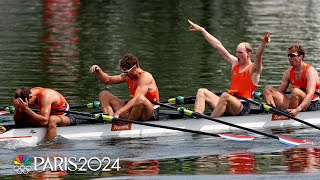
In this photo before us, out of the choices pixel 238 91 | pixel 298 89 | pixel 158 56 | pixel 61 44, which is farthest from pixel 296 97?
pixel 61 44

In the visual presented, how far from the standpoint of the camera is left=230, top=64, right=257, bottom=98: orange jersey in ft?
72.6

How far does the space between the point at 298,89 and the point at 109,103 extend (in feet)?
14.1

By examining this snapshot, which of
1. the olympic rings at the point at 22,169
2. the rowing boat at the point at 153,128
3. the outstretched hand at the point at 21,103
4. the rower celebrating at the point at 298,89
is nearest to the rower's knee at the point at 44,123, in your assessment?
the rowing boat at the point at 153,128

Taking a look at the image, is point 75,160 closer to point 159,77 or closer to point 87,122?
point 87,122

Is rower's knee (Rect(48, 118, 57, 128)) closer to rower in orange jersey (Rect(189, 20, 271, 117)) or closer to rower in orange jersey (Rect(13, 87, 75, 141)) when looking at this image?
rower in orange jersey (Rect(13, 87, 75, 141))

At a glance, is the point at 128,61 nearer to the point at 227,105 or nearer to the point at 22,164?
the point at 227,105

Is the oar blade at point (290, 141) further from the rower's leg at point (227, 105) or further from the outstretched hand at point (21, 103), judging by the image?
the outstretched hand at point (21, 103)

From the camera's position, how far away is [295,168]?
18312 millimetres

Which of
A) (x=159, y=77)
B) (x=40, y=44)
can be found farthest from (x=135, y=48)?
(x=159, y=77)

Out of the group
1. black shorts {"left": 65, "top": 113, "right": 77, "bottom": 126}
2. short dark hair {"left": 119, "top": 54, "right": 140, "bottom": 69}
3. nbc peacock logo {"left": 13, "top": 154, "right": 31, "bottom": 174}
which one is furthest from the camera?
short dark hair {"left": 119, "top": 54, "right": 140, "bottom": 69}

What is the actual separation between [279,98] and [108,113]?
399cm

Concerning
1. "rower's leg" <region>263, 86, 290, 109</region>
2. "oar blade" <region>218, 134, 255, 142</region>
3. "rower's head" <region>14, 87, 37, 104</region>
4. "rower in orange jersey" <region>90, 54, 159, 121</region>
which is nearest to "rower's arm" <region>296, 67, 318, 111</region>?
"rower's leg" <region>263, 86, 290, 109</region>

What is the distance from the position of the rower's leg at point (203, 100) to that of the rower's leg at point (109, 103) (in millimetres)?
1655

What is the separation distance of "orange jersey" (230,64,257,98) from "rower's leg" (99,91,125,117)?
8.80 ft
